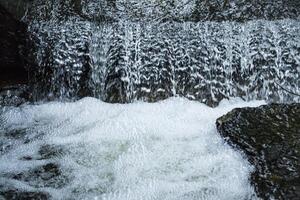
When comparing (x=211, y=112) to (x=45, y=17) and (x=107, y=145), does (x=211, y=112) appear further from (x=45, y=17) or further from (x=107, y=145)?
(x=45, y=17)

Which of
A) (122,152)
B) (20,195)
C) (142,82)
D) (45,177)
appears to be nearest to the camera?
(20,195)

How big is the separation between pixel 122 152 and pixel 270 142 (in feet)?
4.94

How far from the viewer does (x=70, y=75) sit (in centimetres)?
541

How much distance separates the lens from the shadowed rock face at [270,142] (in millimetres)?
3137

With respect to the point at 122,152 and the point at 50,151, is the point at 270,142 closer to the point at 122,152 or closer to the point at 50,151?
the point at 122,152

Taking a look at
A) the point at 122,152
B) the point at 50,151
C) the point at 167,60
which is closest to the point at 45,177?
the point at 50,151

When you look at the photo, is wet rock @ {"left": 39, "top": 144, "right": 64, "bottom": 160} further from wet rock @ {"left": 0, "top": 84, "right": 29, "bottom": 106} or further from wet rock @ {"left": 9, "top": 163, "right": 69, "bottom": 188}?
wet rock @ {"left": 0, "top": 84, "right": 29, "bottom": 106}

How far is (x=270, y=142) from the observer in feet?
11.8

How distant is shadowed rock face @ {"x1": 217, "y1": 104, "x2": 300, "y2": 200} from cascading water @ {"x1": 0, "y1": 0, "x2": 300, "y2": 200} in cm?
18

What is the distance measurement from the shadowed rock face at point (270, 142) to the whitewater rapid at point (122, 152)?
12 cm

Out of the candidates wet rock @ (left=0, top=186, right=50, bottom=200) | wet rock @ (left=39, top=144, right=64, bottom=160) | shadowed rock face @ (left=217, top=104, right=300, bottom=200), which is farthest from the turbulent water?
wet rock @ (left=0, top=186, right=50, bottom=200)

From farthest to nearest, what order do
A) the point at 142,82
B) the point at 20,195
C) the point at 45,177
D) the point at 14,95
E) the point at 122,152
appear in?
the point at 14,95 → the point at 142,82 → the point at 122,152 → the point at 45,177 → the point at 20,195

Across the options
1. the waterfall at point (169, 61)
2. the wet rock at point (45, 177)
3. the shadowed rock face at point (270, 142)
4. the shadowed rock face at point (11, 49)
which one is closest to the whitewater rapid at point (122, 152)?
the wet rock at point (45, 177)

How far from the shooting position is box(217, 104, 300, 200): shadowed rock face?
3.14m
